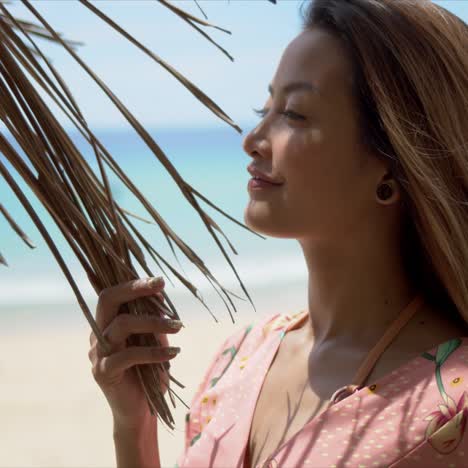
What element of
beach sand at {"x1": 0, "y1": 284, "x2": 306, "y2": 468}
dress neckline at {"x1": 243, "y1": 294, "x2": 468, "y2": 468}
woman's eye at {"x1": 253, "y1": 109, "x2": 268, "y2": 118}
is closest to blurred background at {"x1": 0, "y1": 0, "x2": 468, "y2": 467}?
beach sand at {"x1": 0, "y1": 284, "x2": 306, "y2": 468}

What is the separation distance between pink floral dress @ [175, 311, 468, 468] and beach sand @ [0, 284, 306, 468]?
1847 millimetres

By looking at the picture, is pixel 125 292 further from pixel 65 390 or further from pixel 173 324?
pixel 65 390

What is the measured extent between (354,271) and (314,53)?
33 centimetres

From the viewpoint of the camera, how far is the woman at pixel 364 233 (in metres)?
1.17

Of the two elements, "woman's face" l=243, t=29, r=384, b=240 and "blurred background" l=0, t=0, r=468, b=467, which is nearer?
"woman's face" l=243, t=29, r=384, b=240

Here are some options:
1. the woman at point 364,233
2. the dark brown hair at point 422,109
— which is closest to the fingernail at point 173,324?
the woman at point 364,233

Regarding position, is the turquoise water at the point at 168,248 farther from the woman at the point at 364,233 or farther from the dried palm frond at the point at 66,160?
the dried palm frond at the point at 66,160

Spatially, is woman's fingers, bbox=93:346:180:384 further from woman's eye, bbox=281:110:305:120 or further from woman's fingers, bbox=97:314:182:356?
woman's eye, bbox=281:110:305:120

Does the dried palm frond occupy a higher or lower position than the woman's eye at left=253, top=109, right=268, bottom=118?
higher

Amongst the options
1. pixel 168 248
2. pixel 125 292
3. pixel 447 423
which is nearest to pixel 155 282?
pixel 125 292

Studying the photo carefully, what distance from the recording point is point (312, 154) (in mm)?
1211

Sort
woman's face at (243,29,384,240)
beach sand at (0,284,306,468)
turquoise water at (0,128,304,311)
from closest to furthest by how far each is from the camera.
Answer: woman's face at (243,29,384,240) < beach sand at (0,284,306,468) < turquoise water at (0,128,304,311)

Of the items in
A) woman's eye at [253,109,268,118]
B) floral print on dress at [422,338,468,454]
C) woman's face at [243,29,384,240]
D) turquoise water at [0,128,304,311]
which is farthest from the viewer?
turquoise water at [0,128,304,311]

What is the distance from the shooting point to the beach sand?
3592mm
